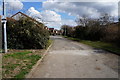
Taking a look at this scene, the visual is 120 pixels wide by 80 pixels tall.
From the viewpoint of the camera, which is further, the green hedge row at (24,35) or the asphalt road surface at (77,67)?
the green hedge row at (24,35)

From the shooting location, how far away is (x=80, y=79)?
456 cm

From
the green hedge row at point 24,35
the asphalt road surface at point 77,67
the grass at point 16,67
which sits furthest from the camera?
the green hedge row at point 24,35

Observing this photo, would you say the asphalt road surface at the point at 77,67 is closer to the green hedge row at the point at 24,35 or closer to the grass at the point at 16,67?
the grass at the point at 16,67

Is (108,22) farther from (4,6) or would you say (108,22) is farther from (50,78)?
(50,78)

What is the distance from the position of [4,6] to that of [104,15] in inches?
1001

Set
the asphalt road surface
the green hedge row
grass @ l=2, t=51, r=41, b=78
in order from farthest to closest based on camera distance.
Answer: the green hedge row → the asphalt road surface → grass @ l=2, t=51, r=41, b=78

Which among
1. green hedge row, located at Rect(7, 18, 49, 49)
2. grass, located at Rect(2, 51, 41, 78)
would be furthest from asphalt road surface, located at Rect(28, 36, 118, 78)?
green hedge row, located at Rect(7, 18, 49, 49)

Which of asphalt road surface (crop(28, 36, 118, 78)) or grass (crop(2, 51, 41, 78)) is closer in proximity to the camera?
grass (crop(2, 51, 41, 78))

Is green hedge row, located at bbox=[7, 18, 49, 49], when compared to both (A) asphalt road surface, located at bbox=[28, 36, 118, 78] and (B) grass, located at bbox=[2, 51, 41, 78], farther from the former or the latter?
(B) grass, located at bbox=[2, 51, 41, 78]

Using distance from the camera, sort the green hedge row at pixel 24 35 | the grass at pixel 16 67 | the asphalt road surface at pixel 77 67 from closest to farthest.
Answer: the grass at pixel 16 67 < the asphalt road surface at pixel 77 67 < the green hedge row at pixel 24 35

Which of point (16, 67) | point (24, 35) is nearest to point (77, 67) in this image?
point (16, 67)

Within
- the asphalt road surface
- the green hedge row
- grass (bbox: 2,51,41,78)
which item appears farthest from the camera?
the green hedge row

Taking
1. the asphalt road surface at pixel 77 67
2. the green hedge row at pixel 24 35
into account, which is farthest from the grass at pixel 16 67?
the green hedge row at pixel 24 35

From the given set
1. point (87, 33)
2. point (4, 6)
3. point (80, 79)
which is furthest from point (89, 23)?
point (80, 79)
